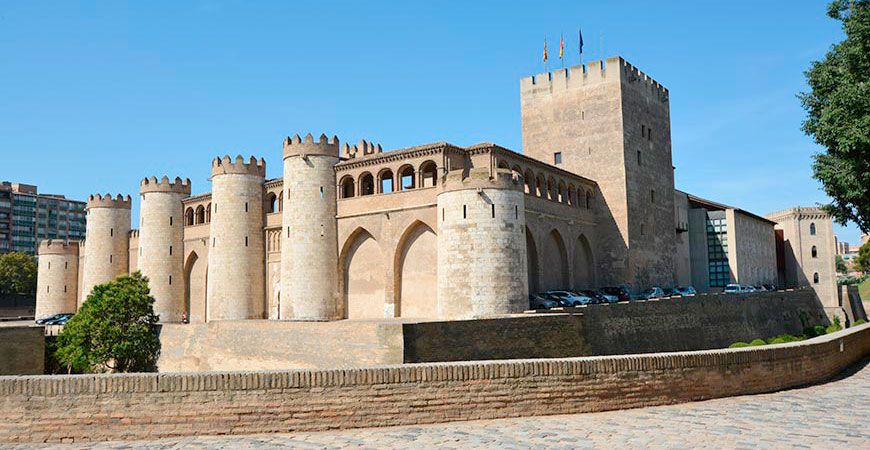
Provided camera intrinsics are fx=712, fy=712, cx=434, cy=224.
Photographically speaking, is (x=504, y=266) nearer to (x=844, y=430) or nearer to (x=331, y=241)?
(x=331, y=241)

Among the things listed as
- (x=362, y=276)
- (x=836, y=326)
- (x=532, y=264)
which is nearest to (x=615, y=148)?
(x=532, y=264)

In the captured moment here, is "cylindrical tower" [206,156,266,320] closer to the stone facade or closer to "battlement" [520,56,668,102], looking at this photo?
"battlement" [520,56,668,102]

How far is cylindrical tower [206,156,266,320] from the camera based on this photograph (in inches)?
1438

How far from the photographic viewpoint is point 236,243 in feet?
122

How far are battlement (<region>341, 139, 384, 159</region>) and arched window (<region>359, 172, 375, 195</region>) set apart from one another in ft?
17.2

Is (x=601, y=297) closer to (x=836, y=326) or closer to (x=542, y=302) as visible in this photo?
(x=542, y=302)

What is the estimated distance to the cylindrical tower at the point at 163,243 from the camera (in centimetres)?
4209

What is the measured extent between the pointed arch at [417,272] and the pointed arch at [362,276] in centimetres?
115

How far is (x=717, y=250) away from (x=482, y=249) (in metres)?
31.6

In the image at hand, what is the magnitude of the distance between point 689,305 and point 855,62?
15114 millimetres

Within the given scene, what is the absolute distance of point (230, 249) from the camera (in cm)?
3706

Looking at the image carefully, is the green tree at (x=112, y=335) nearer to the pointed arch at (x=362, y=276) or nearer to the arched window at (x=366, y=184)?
the pointed arch at (x=362, y=276)

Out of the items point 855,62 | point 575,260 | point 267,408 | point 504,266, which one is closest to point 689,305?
point 575,260

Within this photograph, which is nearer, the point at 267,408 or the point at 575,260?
the point at 267,408
